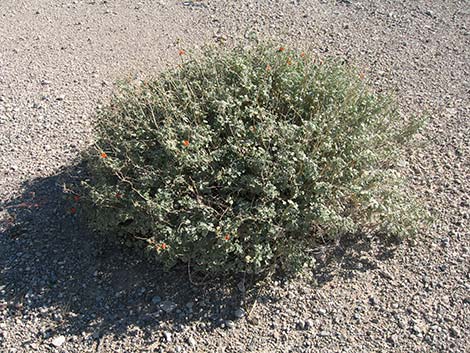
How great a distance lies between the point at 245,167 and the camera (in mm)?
3455

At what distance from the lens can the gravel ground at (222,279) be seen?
340 centimetres

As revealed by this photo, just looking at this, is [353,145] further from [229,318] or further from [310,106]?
[229,318]

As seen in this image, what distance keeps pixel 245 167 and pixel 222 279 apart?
76 cm

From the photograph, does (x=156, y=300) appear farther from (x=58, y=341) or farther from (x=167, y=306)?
(x=58, y=341)

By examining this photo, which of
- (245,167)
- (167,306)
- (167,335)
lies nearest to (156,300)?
(167,306)

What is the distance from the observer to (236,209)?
3400 millimetres

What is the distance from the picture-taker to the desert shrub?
336 centimetres

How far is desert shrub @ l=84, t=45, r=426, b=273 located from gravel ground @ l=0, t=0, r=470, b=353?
9.9 inches

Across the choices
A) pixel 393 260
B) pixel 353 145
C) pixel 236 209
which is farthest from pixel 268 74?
pixel 393 260

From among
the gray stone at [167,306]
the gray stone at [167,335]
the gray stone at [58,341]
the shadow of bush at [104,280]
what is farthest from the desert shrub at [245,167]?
the gray stone at [58,341]

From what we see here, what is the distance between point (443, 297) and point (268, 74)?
1.84 meters

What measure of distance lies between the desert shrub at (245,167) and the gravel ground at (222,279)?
251mm

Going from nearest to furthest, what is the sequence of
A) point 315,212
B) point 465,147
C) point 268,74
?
point 315,212, point 268,74, point 465,147

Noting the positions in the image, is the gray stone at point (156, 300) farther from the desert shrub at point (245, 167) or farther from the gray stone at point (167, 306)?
the desert shrub at point (245, 167)
